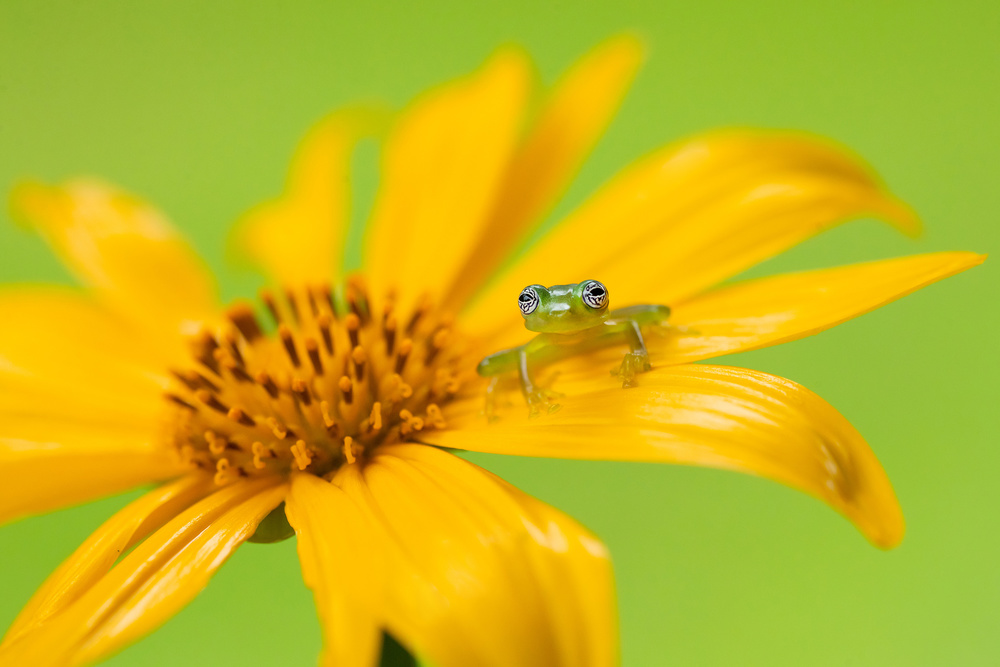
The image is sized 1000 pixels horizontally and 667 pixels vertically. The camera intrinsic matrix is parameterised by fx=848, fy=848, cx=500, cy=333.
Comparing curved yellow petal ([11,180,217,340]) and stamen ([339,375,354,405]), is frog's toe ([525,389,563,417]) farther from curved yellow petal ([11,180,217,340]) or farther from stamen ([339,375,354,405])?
curved yellow petal ([11,180,217,340])

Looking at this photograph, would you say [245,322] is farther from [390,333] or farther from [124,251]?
[124,251]

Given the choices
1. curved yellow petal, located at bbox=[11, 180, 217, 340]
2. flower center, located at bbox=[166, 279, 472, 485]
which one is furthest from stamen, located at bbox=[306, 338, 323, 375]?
curved yellow petal, located at bbox=[11, 180, 217, 340]

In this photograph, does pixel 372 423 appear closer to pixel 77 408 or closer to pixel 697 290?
pixel 697 290

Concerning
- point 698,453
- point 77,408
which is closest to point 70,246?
point 77,408

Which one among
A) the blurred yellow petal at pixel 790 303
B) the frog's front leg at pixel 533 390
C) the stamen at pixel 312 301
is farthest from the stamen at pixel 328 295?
the blurred yellow petal at pixel 790 303

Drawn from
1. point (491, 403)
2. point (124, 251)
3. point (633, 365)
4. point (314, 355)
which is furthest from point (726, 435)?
point (124, 251)

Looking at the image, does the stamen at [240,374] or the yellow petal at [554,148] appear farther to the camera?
the yellow petal at [554,148]

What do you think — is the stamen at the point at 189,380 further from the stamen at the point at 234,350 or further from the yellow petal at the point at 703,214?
the yellow petal at the point at 703,214
